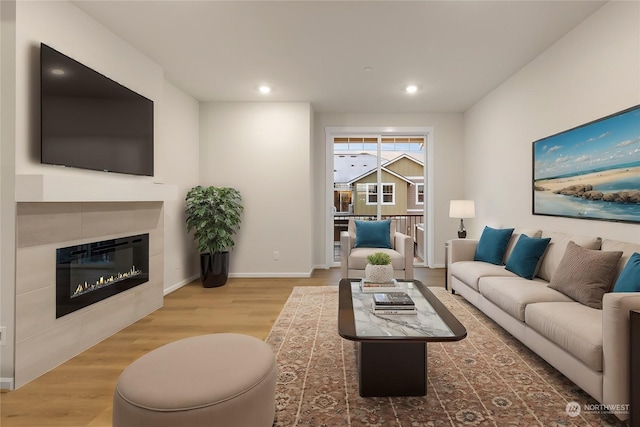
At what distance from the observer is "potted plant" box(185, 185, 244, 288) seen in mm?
4488

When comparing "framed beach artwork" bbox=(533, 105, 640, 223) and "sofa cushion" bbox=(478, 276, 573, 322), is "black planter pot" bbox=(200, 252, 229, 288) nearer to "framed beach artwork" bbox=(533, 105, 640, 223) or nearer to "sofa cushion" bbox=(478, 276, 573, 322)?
"sofa cushion" bbox=(478, 276, 573, 322)

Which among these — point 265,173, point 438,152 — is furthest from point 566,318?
point 438,152

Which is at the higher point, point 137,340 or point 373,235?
point 373,235

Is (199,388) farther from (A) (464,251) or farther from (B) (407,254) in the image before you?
(A) (464,251)

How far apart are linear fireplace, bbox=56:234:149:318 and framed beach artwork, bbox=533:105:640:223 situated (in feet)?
13.5

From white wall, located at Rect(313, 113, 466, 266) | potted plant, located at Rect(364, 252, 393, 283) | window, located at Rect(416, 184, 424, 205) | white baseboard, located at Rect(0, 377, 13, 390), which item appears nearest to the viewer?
white baseboard, located at Rect(0, 377, 13, 390)

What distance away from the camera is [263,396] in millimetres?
1470

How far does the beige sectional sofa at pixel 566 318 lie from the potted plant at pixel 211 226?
121 inches

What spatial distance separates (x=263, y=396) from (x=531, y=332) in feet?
6.29

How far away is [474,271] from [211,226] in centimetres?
328

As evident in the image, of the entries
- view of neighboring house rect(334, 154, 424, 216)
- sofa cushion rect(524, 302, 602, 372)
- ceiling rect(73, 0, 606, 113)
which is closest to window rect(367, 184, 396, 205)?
view of neighboring house rect(334, 154, 424, 216)

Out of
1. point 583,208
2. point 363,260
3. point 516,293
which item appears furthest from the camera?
point 363,260

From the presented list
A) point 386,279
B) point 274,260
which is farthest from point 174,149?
point 386,279

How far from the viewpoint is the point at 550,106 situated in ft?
11.0
